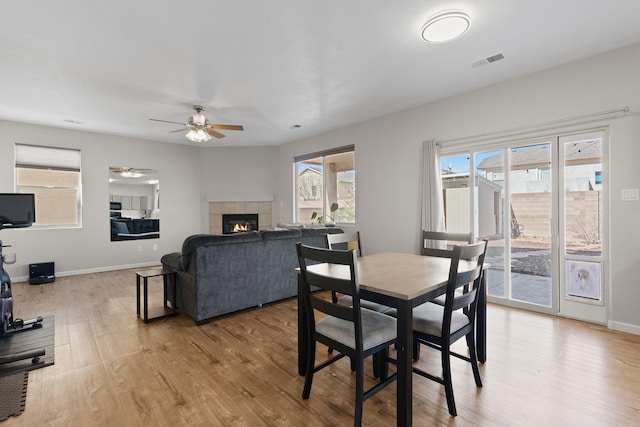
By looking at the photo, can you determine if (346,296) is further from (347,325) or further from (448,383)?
(448,383)

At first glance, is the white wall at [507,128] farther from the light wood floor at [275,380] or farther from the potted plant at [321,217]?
the light wood floor at [275,380]

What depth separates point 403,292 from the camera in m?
1.56

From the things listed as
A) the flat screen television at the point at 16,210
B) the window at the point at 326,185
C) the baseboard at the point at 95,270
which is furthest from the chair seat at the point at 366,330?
the baseboard at the point at 95,270

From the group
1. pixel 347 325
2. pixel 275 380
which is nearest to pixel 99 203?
pixel 275 380

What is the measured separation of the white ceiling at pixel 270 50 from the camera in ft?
7.55

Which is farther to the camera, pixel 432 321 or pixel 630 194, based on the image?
pixel 630 194

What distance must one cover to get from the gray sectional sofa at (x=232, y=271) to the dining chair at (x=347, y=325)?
5.22 ft

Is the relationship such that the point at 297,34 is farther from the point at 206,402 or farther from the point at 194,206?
the point at 194,206

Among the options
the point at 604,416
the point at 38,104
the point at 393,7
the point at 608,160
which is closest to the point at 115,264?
the point at 38,104

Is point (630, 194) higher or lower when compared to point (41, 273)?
higher

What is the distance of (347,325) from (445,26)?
242cm

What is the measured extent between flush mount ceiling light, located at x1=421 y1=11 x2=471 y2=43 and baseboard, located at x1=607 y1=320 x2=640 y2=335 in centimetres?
313

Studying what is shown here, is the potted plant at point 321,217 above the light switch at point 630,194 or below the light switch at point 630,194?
below

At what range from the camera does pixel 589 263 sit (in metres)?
3.19
